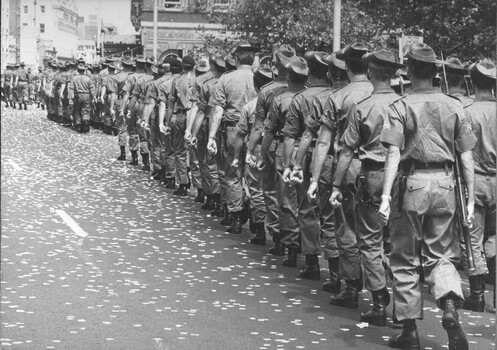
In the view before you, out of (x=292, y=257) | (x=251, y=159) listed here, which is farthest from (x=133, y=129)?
(x=292, y=257)

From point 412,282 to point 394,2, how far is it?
11.9 meters

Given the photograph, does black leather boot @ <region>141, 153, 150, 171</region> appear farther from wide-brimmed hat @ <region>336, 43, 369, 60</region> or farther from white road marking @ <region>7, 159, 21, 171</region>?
wide-brimmed hat @ <region>336, 43, 369, 60</region>

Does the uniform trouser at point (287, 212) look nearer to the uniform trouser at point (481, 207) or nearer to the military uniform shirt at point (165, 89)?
the uniform trouser at point (481, 207)

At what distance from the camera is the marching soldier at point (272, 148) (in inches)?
438

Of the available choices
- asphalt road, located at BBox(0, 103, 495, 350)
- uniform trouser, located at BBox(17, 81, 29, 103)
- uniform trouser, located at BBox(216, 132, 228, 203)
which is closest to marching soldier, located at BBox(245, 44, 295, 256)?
asphalt road, located at BBox(0, 103, 495, 350)

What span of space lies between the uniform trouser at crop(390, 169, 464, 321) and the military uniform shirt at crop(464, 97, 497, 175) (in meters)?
2.01

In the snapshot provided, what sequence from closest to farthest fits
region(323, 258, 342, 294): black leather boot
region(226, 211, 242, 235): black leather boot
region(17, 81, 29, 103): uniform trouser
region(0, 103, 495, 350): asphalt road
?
1. region(0, 103, 495, 350): asphalt road
2. region(323, 258, 342, 294): black leather boot
3. region(226, 211, 242, 235): black leather boot
4. region(17, 81, 29, 103): uniform trouser

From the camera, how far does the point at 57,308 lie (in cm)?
836

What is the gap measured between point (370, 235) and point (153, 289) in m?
2.12

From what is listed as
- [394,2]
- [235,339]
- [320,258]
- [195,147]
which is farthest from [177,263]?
[394,2]

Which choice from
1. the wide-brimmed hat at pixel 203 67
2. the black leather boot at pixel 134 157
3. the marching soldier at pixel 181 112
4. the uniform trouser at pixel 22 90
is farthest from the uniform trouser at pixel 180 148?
the uniform trouser at pixel 22 90

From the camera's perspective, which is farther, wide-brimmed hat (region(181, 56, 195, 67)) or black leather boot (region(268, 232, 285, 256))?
wide-brimmed hat (region(181, 56, 195, 67))

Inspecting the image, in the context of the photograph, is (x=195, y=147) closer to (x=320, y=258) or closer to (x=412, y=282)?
(x=320, y=258)

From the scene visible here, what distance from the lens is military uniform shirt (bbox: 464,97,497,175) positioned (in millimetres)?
9219
